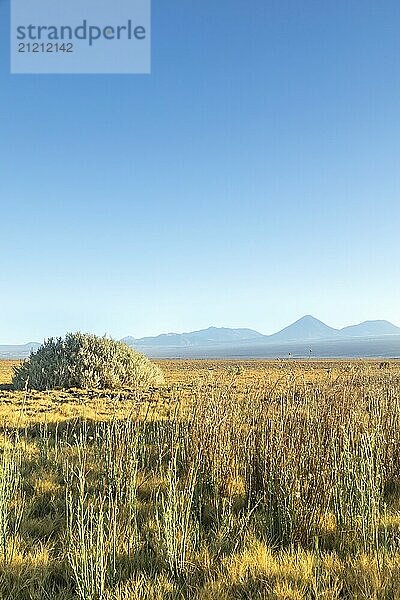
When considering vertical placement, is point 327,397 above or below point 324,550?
above

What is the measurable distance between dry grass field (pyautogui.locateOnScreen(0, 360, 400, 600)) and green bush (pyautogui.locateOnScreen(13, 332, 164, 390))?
8.21 m

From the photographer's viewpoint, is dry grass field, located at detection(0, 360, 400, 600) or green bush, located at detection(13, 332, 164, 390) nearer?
dry grass field, located at detection(0, 360, 400, 600)

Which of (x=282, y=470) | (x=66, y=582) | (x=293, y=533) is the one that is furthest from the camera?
(x=282, y=470)

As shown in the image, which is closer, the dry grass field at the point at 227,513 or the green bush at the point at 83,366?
the dry grass field at the point at 227,513

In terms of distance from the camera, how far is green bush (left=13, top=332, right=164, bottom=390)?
13.8 metres

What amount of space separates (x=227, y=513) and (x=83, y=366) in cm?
1066

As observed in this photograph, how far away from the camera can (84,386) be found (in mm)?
13617

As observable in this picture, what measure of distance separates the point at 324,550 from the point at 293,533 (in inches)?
9.9

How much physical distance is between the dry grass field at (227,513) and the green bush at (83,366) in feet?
26.9

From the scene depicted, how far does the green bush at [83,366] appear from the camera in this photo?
45.2ft

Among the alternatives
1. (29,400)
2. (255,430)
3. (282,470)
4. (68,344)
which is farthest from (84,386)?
(282,470)

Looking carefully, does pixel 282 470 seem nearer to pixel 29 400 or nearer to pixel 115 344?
pixel 29 400

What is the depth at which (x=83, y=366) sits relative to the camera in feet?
45.8

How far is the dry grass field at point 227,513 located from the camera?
9.42ft
